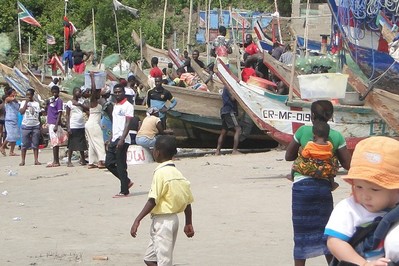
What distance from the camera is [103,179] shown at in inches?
537

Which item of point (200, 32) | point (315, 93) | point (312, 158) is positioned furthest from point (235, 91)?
point (200, 32)

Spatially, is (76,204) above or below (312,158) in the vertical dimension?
below

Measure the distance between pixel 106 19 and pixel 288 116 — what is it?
23863 mm

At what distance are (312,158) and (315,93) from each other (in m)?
5.04

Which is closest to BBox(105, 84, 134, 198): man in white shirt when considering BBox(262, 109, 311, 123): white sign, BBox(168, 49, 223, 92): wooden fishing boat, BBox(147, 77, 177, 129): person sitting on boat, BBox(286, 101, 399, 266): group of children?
BBox(262, 109, 311, 123): white sign

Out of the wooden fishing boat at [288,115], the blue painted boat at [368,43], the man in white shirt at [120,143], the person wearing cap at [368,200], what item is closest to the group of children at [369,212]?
the person wearing cap at [368,200]

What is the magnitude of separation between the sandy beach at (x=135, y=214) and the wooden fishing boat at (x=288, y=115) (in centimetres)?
66

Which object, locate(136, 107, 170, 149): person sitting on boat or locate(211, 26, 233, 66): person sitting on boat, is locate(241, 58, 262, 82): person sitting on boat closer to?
locate(136, 107, 170, 149): person sitting on boat

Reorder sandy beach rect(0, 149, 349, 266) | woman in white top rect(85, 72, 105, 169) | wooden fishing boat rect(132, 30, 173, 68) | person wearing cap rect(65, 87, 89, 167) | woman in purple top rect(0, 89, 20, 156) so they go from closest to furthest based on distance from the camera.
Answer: sandy beach rect(0, 149, 349, 266), woman in white top rect(85, 72, 105, 169), person wearing cap rect(65, 87, 89, 167), woman in purple top rect(0, 89, 20, 156), wooden fishing boat rect(132, 30, 173, 68)

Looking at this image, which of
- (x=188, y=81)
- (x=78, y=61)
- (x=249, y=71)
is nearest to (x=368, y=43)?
(x=249, y=71)

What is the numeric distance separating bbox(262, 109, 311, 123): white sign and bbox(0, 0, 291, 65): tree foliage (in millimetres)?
19600

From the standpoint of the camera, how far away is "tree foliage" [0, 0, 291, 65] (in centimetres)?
3466

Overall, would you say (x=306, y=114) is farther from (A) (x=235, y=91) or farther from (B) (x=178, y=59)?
(B) (x=178, y=59)

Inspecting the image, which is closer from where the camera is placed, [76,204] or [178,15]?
[76,204]
